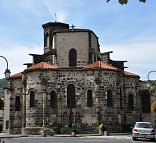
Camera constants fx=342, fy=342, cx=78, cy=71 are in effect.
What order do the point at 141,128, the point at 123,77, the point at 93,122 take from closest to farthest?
the point at 141,128 → the point at 93,122 → the point at 123,77

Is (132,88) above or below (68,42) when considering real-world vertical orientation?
below

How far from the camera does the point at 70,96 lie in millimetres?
39375

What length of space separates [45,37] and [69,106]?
1653 cm

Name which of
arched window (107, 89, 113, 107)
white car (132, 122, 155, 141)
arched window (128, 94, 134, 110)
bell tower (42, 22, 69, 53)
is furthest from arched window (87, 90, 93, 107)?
white car (132, 122, 155, 141)

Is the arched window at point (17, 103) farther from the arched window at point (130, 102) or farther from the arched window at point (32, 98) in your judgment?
the arched window at point (130, 102)

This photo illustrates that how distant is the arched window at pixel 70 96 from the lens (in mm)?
39156

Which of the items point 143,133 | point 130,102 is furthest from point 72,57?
point 143,133

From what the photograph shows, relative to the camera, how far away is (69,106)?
128 feet

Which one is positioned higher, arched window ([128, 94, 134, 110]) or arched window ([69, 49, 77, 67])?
arched window ([69, 49, 77, 67])

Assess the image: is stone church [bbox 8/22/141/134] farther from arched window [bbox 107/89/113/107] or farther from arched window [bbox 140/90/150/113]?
arched window [bbox 140/90/150/113]

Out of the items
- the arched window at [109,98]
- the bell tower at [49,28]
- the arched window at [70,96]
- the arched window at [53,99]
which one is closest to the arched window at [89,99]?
the arched window at [70,96]

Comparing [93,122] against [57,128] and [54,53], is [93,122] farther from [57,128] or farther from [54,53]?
[54,53]

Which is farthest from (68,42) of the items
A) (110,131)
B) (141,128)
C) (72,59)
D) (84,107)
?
(141,128)

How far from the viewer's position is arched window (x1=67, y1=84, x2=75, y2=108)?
1542 inches
